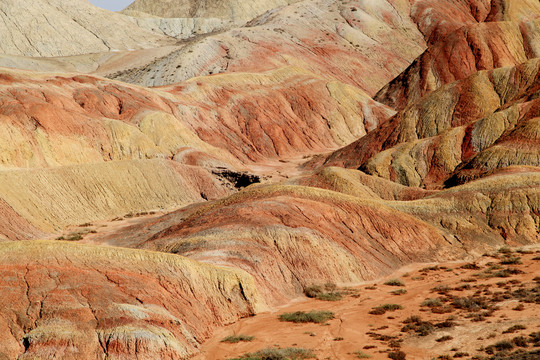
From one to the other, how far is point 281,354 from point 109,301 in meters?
6.23

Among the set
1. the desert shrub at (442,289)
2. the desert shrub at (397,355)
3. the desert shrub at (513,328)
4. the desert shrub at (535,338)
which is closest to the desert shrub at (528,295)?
the desert shrub at (442,289)

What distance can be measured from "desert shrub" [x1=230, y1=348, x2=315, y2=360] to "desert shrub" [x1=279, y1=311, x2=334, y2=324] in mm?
3694

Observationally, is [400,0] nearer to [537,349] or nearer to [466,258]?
[466,258]

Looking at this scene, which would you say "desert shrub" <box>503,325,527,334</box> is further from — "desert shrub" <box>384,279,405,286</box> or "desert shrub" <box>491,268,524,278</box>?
"desert shrub" <box>384,279,405,286</box>

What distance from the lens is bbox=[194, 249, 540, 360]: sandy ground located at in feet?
70.8

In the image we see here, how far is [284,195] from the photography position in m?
36.5

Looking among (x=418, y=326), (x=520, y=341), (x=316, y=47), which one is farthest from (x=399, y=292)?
(x=316, y=47)

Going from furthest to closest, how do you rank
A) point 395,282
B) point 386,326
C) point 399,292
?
point 395,282 → point 399,292 → point 386,326

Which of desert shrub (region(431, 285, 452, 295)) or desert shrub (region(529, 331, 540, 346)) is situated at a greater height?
desert shrub (region(529, 331, 540, 346))

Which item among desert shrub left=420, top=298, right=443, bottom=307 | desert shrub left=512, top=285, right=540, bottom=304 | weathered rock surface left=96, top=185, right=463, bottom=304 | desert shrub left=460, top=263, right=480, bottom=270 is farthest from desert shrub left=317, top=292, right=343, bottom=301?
desert shrub left=460, top=263, right=480, bottom=270

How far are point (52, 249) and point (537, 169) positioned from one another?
1265 inches

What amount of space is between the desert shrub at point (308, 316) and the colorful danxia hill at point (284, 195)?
88mm

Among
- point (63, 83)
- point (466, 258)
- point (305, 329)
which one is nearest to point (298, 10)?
point (63, 83)

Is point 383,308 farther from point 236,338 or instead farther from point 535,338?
point 535,338
